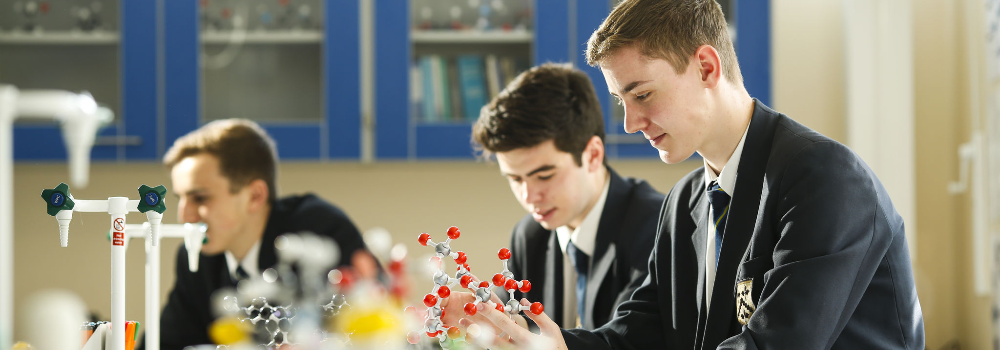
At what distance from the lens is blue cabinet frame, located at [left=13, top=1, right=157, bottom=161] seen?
2.41 metres

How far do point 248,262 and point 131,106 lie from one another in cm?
67

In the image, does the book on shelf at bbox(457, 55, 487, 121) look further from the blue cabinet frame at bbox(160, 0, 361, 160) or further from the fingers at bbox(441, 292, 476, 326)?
the fingers at bbox(441, 292, 476, 326)

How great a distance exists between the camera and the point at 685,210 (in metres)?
1.32

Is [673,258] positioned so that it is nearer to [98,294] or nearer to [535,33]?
[535,33]

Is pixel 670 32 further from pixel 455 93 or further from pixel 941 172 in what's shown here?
pixel 941 172

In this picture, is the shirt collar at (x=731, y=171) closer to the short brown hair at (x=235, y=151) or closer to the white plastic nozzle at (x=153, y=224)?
the white plastic nozzle at (x=153, y=224)

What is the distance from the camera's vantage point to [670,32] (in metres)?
1.13

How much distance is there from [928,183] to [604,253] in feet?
4.67

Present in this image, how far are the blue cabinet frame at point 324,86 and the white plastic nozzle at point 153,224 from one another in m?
1.52

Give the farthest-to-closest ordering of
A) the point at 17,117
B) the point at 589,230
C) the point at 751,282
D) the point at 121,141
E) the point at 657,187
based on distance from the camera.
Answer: the point at 657,187 → the point at 121,141 → the point at 589,230 → the point at 751,282 → the point at 17,117

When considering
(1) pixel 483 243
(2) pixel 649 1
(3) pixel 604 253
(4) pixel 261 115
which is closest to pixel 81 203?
(2) pixel 649 1

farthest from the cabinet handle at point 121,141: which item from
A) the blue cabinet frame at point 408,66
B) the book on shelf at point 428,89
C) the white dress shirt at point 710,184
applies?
the white dress shirt at point 710,184

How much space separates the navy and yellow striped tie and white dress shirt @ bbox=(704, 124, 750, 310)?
1 cm

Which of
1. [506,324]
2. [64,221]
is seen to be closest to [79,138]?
[64,221]
